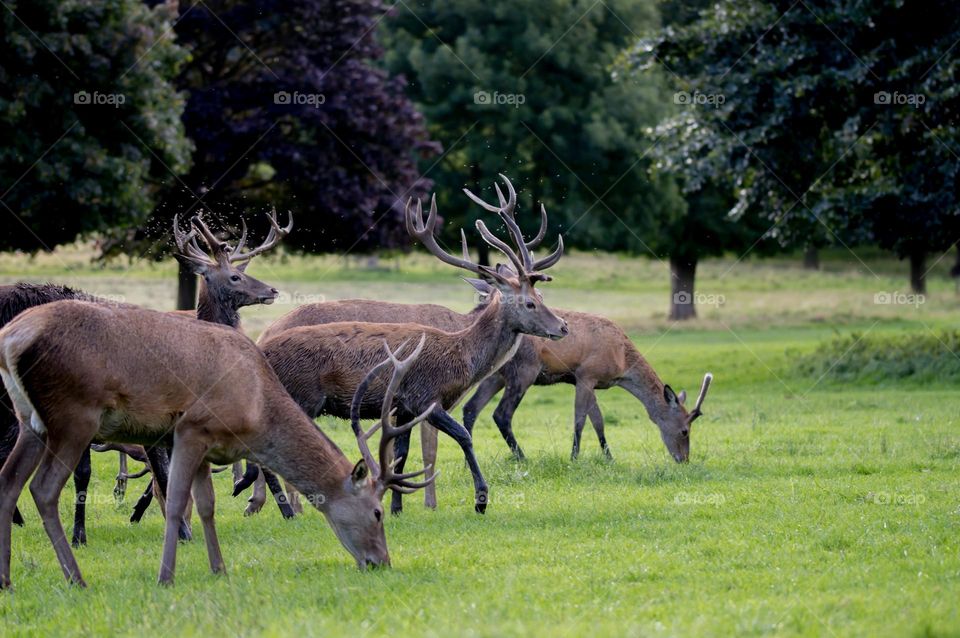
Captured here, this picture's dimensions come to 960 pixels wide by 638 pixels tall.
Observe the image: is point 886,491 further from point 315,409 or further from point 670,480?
point 315,409

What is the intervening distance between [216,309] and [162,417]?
432 centimetres

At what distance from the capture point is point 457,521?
9.90 meters

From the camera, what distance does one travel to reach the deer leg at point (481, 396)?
1284 cm

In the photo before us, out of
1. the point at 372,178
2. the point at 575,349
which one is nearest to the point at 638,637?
the point at 575,349

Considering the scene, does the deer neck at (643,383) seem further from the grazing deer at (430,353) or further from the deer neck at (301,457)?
the deer neck at (301,457)

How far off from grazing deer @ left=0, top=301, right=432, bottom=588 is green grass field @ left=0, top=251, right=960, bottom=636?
40cm

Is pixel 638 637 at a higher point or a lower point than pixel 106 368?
lower

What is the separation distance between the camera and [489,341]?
10977mm

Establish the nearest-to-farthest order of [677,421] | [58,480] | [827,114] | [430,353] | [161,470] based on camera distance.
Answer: [58,480]
[161,470]
[430,353]
[677,421]
[827,114]

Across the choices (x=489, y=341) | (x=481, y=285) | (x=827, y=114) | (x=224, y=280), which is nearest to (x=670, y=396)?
(x=481, y=285)

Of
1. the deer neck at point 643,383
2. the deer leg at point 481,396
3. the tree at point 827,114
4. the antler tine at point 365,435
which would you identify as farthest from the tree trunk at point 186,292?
the antler tine at point 365,435

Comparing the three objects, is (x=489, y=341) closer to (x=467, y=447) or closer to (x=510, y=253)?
(x=510, y=253)

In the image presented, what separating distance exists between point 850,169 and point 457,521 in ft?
49.1

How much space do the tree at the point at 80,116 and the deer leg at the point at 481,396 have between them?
959 centimetres
